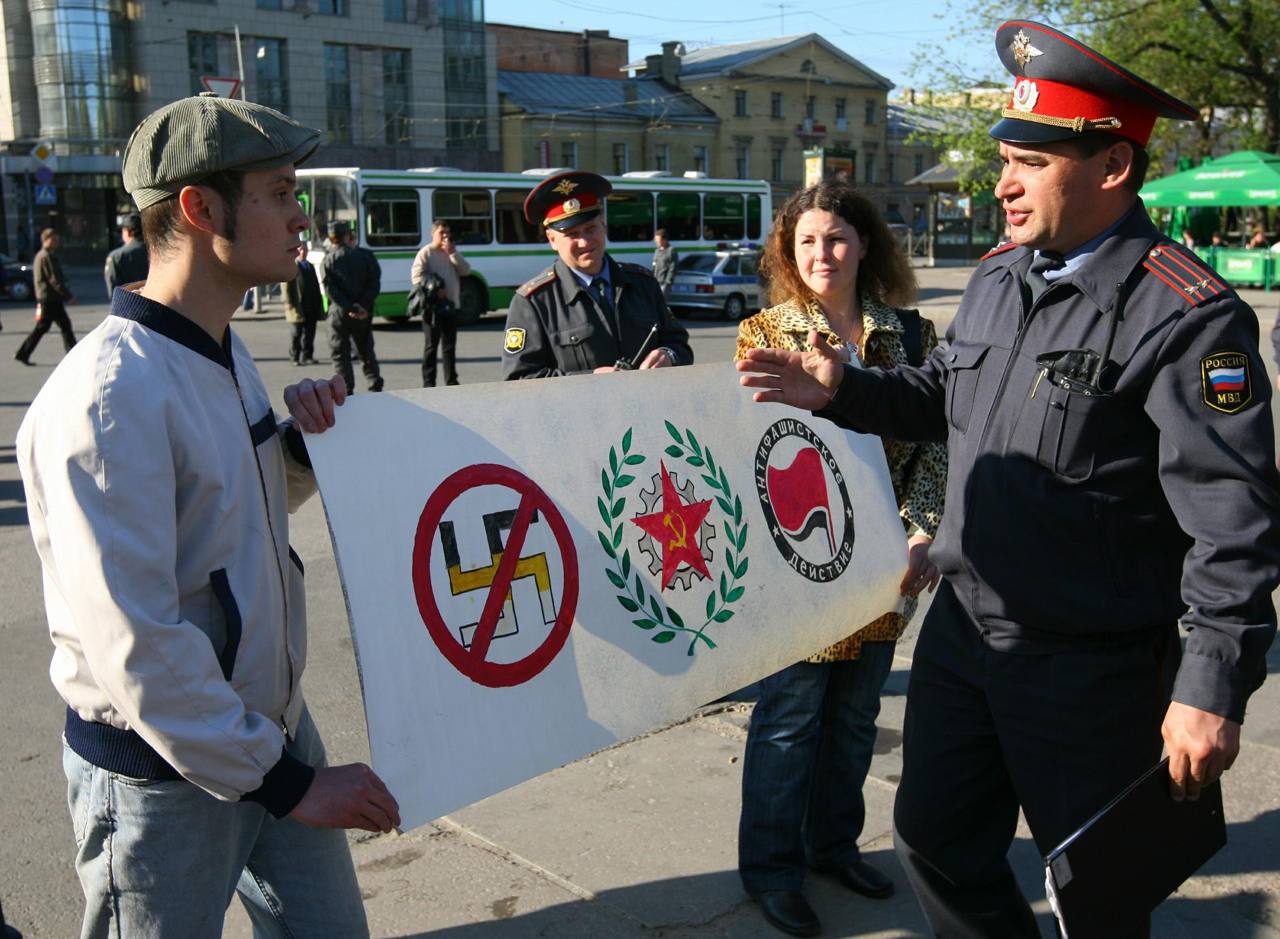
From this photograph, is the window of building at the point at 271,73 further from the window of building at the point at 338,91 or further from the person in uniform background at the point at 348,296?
the person in uniform background at the point at 348,296

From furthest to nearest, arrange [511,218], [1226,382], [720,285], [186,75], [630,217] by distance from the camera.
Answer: [186,75] < [630,217] < [511,218] < [720,285] < [1226,382]

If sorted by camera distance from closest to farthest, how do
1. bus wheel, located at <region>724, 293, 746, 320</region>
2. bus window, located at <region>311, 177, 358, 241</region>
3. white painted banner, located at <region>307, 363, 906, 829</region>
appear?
1. white painted banner, located at <region>307, 363, 906, 829</region>
2. bus window, located at <region>311, 177, 358, 241</region>
3. bus wheel, located at <region>724, 293, 746, 320</region>

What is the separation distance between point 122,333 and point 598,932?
1.99 metres

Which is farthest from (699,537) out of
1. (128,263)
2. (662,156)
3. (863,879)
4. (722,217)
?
(662,156)

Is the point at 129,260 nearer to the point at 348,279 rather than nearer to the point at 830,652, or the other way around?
the point at 348,279

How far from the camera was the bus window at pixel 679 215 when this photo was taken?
88.6ft

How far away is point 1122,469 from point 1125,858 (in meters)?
0.69

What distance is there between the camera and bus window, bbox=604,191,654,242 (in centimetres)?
2581

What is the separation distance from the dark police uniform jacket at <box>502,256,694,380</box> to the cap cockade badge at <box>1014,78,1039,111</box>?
200cm

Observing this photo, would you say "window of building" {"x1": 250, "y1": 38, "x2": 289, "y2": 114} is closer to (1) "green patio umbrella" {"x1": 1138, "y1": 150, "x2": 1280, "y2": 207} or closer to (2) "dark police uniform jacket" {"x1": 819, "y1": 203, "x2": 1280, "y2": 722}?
(1) "green patio umbrella" {"x1": 1138, "y1": 150, "x2": 1280, "y2": 207}

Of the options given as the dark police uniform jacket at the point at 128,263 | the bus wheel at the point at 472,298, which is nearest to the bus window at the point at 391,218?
the bus wheel at the point at 472,298

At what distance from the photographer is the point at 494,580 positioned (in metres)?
2.44

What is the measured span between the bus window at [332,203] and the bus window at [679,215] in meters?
7.73

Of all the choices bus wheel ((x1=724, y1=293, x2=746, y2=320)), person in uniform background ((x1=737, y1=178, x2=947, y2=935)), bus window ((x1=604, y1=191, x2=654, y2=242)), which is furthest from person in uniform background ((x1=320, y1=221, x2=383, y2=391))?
bus window ((x1=604, y1=191, x2=654, y2=242))
